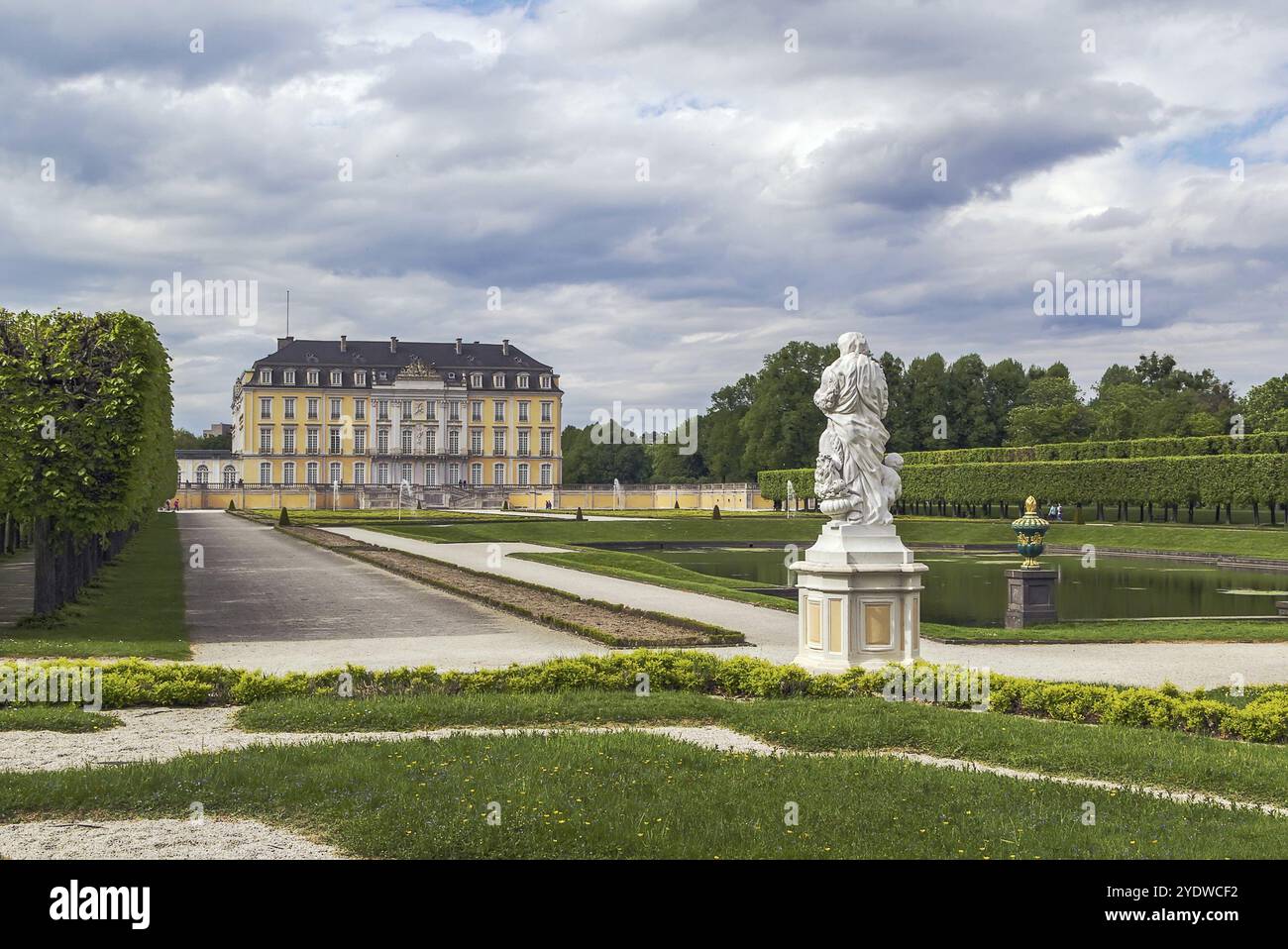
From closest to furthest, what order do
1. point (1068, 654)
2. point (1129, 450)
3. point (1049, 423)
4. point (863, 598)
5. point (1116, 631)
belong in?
1. point (863, 598)
2. point (1068, 654)
3. point (1116, 631)
4. point (1129, 450)
5. point (1049, 423)

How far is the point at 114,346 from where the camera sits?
15.4 meters

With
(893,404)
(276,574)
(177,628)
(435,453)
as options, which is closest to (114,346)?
(177,628)

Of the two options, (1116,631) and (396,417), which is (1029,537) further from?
(396,417)

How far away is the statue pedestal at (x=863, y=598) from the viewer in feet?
32.4

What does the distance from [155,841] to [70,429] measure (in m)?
11.1

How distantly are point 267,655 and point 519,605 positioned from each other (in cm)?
498

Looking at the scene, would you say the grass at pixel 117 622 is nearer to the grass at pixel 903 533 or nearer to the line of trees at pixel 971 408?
the grass at pixel 903 533

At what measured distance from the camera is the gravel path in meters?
4.98

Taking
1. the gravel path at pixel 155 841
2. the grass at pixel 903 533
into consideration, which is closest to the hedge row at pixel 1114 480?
the grass at pixel 903 533

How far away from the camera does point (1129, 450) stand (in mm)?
48125

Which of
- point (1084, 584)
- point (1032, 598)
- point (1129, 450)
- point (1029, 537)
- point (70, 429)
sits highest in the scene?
point (1129, 450)

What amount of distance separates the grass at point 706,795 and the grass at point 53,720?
1662mm

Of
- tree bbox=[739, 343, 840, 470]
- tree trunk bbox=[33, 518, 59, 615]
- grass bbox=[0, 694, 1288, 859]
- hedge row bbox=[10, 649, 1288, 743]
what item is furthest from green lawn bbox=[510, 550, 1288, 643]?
tree bbox=[739, 343, 840, 470]

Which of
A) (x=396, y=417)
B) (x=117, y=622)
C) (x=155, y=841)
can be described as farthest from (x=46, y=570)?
(x=396, y=417)
